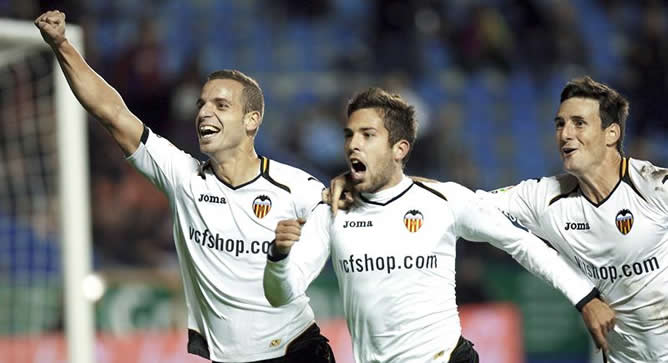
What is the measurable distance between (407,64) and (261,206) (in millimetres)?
7668

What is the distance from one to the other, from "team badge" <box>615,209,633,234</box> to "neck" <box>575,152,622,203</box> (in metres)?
0.12

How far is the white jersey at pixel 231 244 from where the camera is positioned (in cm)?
470

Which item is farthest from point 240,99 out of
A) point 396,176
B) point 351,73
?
point 351,73

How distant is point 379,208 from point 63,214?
3309 millimetres

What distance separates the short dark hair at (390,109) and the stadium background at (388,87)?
498 cm

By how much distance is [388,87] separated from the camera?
11578 mm

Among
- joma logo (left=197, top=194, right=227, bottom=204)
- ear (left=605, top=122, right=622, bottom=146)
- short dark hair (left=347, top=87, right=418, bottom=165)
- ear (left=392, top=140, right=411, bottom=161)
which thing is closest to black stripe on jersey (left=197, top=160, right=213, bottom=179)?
joma logo (left=197, top=194, right=227, bottom=204)

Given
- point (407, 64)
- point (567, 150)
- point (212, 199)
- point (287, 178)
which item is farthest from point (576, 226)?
point (407, 64)

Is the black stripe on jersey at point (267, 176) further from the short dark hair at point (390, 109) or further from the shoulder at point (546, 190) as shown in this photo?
the shoulder at point (546, 190)

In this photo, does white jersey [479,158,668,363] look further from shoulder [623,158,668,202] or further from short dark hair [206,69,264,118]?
short dark hair [206,69,264,118]

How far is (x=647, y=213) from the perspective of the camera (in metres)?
4.86

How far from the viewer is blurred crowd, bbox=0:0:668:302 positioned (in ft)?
36.7

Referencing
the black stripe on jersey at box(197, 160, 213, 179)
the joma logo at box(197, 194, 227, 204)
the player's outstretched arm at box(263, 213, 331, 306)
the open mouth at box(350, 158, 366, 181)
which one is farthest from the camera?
the black stripe on jersey at box(197, 160, 213, 179)

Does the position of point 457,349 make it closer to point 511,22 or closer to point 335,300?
point 335,300
